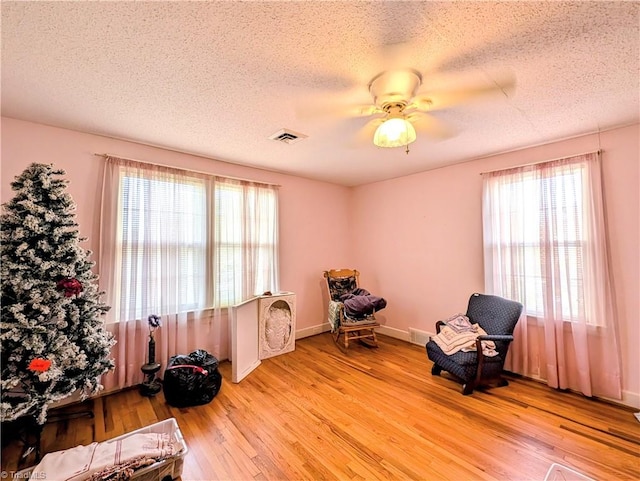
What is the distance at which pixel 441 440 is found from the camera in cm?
202

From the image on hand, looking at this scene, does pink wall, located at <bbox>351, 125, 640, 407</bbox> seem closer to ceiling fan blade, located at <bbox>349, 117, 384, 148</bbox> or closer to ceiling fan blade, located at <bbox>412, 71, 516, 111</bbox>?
ceiling fan blade, located at <bbox>349, 117, 384, 148</bbox>

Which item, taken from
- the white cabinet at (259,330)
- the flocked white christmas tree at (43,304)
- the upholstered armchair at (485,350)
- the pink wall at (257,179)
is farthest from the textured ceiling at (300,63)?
the white cabinet at (259,330)

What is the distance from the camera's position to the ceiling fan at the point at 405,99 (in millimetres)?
1730

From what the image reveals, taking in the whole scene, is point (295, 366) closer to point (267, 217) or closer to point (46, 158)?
point (267, 217)

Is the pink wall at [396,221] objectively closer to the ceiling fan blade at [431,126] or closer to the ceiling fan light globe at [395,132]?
the ceiling fan blade at [431,126]

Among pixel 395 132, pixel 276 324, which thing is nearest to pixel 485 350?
pixel 395 132

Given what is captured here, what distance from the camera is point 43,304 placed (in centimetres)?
189

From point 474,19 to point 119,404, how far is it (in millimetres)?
3850

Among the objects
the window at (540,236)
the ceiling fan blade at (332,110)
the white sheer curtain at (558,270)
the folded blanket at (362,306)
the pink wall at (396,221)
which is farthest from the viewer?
the folded blanket at (362,306)

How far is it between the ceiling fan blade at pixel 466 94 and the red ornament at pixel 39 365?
10.2ft

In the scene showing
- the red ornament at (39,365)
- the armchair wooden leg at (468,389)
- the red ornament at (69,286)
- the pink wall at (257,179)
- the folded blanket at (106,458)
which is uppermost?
the pink wall at (257,179)

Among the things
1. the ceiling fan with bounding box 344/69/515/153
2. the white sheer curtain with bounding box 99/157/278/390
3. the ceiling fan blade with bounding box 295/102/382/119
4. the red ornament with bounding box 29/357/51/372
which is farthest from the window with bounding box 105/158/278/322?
the ceiling fan with bounding box 344/69/515/153

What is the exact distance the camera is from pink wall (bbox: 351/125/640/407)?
2.46 m

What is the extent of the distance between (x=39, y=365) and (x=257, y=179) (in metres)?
2.83
